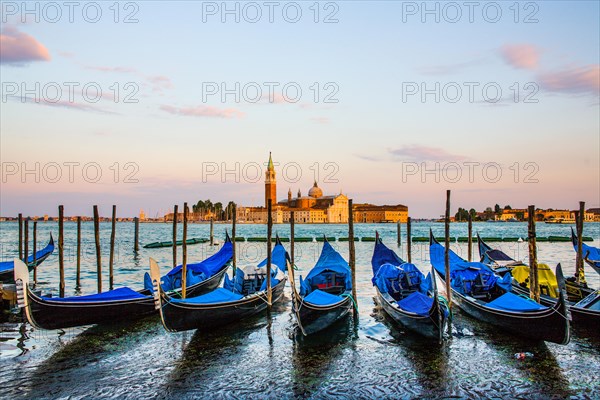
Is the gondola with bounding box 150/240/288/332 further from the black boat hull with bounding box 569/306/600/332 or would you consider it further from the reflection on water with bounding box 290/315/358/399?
the black boat hull with bounding box 569/306/600/332

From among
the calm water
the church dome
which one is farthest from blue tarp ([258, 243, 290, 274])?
the church dome

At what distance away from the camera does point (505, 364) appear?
6.45 metres

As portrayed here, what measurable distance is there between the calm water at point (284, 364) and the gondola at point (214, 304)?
25 centimetres

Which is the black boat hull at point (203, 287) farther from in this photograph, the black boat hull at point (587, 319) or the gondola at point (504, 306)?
the black boat hull at point (587, 319)

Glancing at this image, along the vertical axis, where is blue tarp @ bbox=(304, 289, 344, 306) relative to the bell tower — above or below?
below

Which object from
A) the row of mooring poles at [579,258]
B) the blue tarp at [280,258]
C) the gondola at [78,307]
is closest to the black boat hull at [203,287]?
the gondola at [78,307]

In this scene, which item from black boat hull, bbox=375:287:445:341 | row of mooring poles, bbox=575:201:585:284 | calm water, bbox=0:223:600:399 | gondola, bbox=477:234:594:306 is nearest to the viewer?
calm water, bbox=0:223:600:399

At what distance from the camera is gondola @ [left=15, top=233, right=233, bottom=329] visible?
23.8ft

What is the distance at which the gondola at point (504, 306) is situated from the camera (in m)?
6.63

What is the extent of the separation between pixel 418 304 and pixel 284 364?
95.8 inches

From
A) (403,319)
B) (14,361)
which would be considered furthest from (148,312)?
(403,319)

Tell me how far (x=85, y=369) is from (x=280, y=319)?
3868 millimetres

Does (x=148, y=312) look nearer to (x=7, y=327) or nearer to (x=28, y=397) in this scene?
(x=7, y=327)

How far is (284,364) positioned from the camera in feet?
21.5
